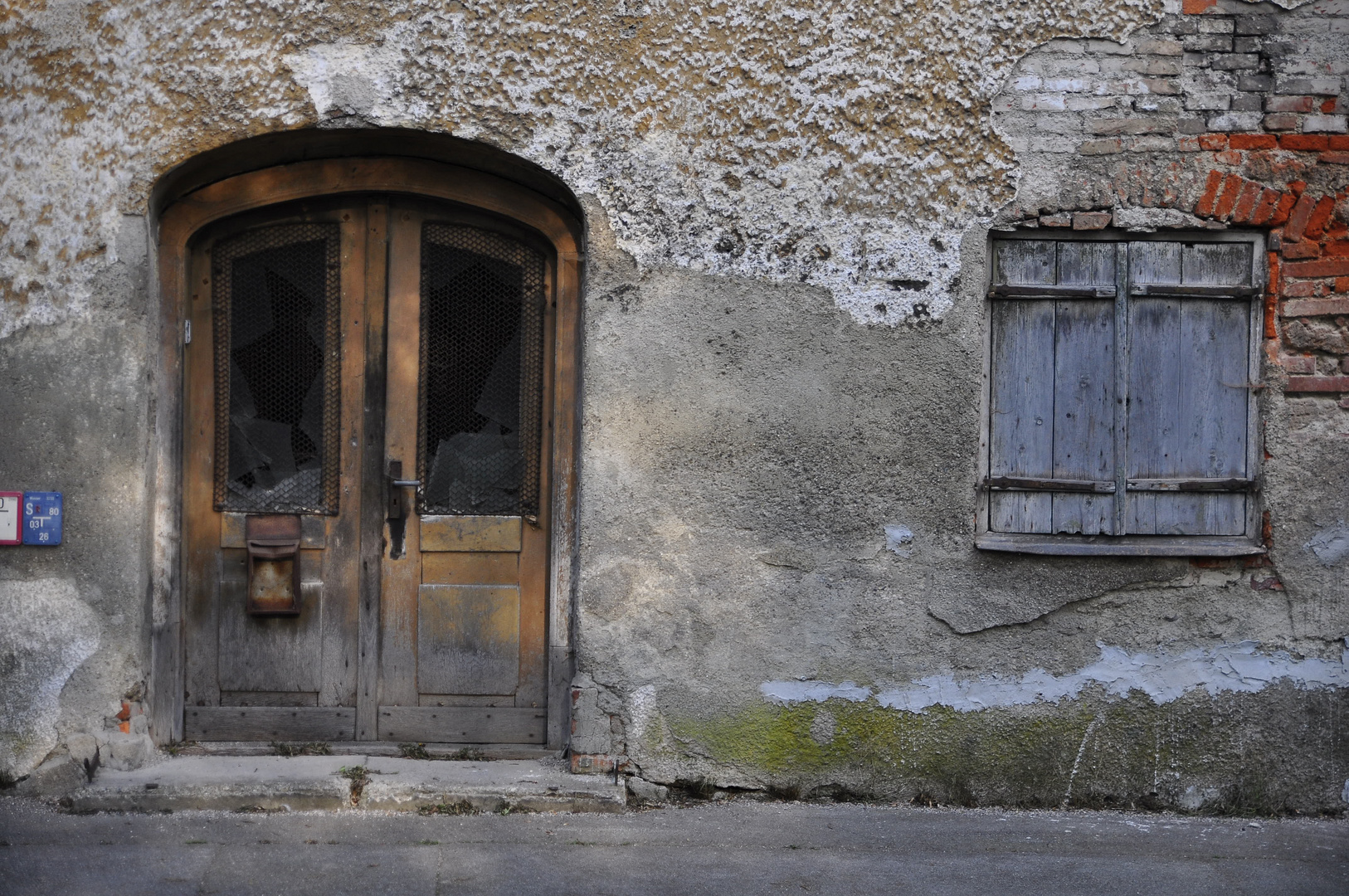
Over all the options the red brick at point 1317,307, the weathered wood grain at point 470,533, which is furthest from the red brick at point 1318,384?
the weathered wood grain at point 470,533

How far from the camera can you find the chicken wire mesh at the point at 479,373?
176 inches

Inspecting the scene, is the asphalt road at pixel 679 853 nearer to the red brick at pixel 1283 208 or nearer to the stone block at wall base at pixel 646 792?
the stone block at wall base at pixel 646 792

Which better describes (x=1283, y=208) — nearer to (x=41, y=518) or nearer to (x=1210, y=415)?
(x=1210, y=415)

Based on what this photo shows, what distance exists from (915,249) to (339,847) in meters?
2.87

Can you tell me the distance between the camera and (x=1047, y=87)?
4.14 metres

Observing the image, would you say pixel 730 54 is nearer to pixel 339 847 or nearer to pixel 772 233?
pixel 772 233

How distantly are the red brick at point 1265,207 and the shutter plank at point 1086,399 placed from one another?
593 millimetres

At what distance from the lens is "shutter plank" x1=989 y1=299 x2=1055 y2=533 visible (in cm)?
427

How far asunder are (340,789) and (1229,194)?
12.7 feet

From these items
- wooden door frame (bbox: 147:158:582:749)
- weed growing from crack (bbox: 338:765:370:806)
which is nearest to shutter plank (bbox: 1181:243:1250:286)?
wooden door frame (bbox: 147:158:582:749)

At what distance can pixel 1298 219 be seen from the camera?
4.16 m

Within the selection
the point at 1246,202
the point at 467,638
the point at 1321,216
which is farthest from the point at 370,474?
the point at 1321,216

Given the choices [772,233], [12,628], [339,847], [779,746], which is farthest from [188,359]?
[779,746]

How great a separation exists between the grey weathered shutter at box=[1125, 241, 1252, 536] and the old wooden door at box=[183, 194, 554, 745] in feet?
7.45
